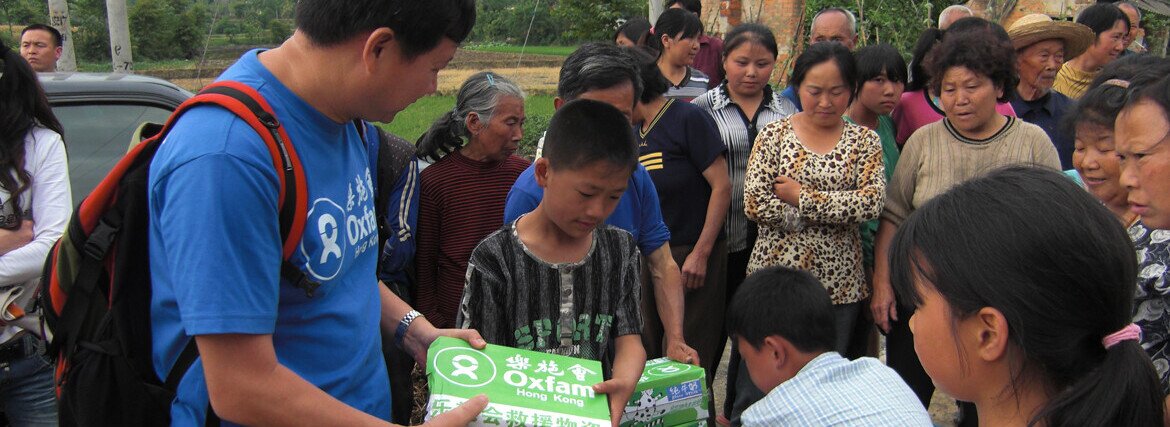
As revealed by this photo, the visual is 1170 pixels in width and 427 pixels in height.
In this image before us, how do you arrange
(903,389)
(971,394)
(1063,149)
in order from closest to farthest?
(971,394)
(903,389)
(1063,149)

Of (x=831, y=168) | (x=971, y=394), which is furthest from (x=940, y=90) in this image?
(x=971, y=394)

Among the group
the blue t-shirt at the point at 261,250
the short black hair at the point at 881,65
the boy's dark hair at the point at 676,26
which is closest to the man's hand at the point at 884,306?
the short black hair at the point at 881,65

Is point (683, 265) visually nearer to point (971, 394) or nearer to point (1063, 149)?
point (1063, 149)

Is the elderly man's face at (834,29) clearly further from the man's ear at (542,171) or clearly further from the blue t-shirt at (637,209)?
the man's ear at (542,171)

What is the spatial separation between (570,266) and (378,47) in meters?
1.04

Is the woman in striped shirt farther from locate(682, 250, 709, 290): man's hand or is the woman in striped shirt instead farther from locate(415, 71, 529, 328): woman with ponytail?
locate(415, 71, 529, 328): woman with ponytail

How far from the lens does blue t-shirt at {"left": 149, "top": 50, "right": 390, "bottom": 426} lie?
126cm

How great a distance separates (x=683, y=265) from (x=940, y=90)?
4.30ft

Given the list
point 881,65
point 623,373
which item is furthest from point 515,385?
point 881,65

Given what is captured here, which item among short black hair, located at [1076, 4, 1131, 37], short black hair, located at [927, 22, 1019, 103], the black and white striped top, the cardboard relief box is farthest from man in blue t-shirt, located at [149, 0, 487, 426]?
short black hair, located at [1076, 4, 1131, 37]

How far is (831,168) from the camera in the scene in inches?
136

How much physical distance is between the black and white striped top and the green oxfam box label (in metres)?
2.11

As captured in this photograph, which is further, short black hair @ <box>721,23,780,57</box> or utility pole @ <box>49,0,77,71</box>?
utility pole @ <box>49,0,77,71</box>

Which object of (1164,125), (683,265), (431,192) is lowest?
(683,265)
